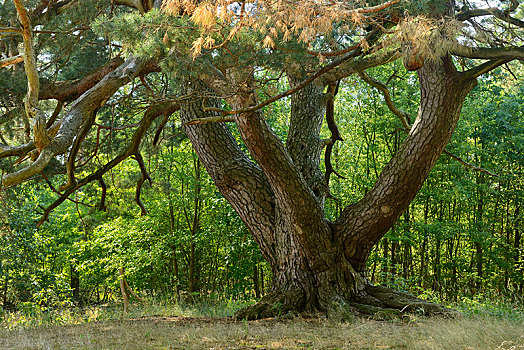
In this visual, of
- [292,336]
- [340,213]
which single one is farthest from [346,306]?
[340,213]

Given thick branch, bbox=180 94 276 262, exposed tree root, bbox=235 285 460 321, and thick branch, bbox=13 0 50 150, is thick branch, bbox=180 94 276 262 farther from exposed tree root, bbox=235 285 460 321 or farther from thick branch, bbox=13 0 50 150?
thick branch, bbox=13 0 50 150

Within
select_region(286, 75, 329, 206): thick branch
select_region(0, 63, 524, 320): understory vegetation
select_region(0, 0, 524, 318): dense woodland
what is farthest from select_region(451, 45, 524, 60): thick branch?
select_region(0, 63, 524, 320): understory vegetation

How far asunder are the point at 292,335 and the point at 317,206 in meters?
2.14

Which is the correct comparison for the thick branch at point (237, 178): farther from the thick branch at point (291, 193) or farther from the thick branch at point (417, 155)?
the thick branch at point (417, 155)

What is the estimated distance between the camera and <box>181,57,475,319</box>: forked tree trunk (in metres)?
6.12

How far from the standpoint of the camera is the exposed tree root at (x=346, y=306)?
19.1 feet

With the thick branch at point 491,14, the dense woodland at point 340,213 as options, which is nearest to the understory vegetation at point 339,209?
the dense woodland at point 340,213

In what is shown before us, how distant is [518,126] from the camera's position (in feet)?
47.1

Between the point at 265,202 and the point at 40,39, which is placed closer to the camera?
the point at 40,39

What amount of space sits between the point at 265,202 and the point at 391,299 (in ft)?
7.18

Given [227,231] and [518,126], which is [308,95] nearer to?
[227,231]

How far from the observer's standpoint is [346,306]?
236 inches

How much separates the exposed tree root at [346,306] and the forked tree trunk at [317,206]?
1 centimetres

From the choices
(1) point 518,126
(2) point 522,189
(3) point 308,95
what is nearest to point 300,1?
(3) point 308,95
